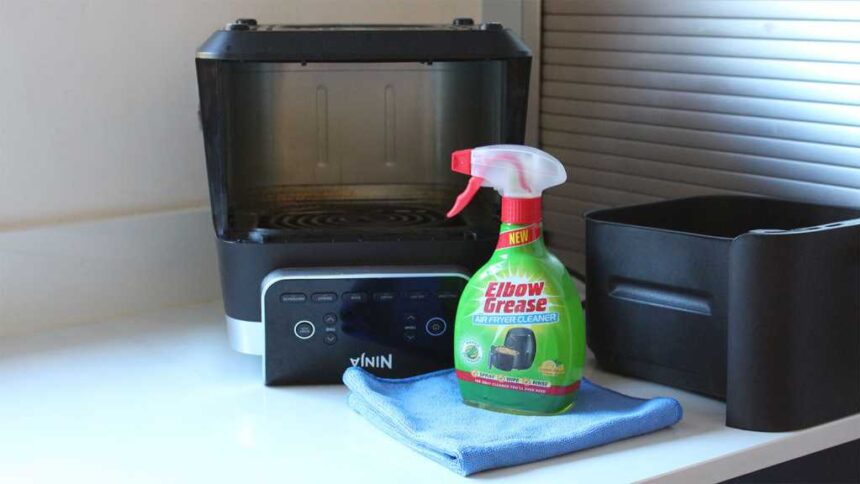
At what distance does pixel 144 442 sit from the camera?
3.08 feet

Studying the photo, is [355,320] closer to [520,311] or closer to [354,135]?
[520,311]

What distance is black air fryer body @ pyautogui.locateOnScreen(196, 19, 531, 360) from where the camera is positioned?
109 cm

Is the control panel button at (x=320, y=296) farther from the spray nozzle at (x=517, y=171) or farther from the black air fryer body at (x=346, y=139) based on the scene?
the spray nozzle at (x=517, y=171)

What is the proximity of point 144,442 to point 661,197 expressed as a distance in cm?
71

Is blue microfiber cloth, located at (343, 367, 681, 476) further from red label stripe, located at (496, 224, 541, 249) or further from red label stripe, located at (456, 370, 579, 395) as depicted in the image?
red label stripe, located at (496, 224, 541, 249)

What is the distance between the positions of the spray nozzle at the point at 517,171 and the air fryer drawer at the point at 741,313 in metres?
0.13

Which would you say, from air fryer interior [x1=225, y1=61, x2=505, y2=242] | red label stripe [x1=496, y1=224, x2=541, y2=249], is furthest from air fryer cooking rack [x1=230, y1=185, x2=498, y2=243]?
red label stripe [x1=496, y1=224, x2=541, y2=249]

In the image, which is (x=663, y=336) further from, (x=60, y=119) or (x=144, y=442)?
(x=60, y=119)

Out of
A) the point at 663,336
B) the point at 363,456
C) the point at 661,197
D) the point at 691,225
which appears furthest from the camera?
the point at 661,197

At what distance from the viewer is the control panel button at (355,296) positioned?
3.48ft

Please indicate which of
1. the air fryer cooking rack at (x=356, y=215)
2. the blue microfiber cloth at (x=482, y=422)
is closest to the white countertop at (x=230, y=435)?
the blue microfiber cloth at (x=482, y=422)

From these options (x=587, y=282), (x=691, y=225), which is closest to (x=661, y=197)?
(x=691, y=225)

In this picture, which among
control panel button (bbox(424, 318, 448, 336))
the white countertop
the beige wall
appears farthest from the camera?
the beige wall

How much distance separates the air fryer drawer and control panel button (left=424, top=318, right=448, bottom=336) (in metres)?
0.15
